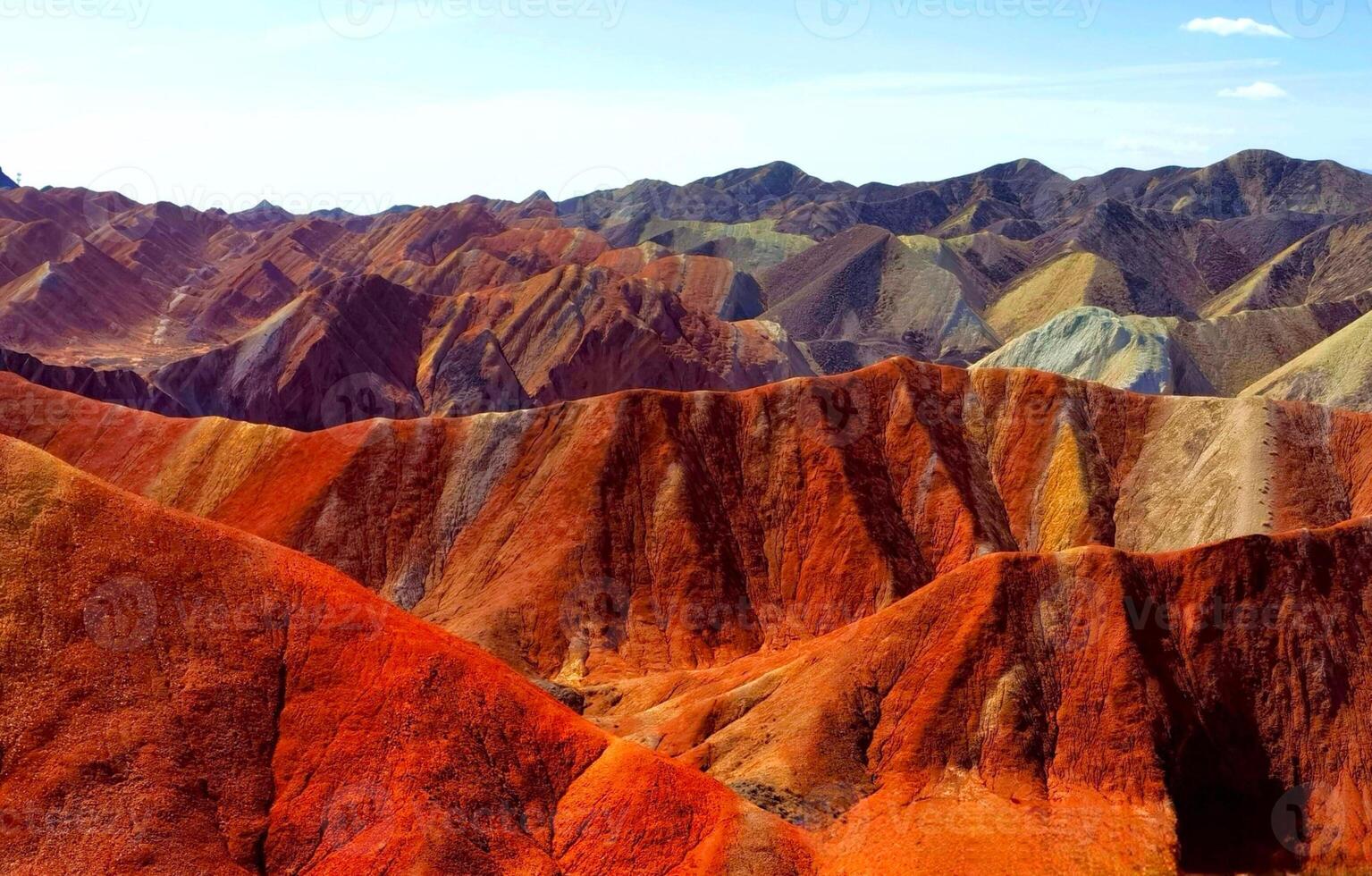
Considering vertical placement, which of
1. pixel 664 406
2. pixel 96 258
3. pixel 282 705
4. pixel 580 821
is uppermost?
pixel 96 258

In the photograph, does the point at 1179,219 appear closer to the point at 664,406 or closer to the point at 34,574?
the point at 664,406

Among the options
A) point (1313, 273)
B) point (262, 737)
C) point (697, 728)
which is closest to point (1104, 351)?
point (1313, 273)

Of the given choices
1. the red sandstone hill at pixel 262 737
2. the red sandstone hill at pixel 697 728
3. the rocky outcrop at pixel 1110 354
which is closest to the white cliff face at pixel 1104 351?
the rocky outcrop at pixel 1110 354

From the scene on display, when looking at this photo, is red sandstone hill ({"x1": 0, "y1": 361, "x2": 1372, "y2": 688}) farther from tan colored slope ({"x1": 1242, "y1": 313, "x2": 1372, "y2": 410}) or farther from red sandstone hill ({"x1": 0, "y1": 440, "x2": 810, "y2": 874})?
tan colored slope ({"x1": 1242, "y1": 313, "x2": 1372, "y2": 410})

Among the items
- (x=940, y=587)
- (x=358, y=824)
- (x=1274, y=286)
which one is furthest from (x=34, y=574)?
(x=1274, y=286)

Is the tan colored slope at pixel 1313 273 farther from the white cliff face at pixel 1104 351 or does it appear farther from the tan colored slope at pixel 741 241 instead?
the tan colored slope at pixel 741 241

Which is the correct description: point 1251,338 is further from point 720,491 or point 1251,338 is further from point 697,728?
point 697,728
